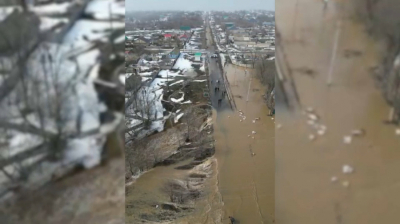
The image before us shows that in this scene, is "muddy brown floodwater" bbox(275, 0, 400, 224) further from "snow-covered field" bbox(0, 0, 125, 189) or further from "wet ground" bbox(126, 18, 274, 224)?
"snow-covered field" bbox(0, 0, 125, 189)

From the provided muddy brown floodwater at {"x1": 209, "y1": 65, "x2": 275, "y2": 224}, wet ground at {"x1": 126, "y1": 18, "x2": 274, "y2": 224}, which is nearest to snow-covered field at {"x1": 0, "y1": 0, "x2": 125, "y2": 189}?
wet ground at {"x1": 126, "y1": 18, "x2": 274, "y2": 224}

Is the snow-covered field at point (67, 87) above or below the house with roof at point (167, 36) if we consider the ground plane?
below

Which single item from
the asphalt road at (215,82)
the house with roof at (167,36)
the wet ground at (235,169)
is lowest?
the wet ground at (235,169)

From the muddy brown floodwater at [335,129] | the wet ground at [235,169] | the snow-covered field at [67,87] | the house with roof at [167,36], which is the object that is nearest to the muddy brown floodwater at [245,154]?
the wet ground at [235,169]

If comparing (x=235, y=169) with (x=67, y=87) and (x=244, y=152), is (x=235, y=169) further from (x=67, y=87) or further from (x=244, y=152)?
(x=67, y=87)

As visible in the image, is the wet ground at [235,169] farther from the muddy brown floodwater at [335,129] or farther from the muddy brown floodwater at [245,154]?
the muddy brown floodwater at [335,129]

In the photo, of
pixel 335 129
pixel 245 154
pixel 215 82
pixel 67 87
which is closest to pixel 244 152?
pixel 245 154

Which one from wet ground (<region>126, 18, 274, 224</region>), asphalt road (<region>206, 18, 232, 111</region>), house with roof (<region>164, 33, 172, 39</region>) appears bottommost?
wet ground (<region>126, 18, 274, 224</region>)
